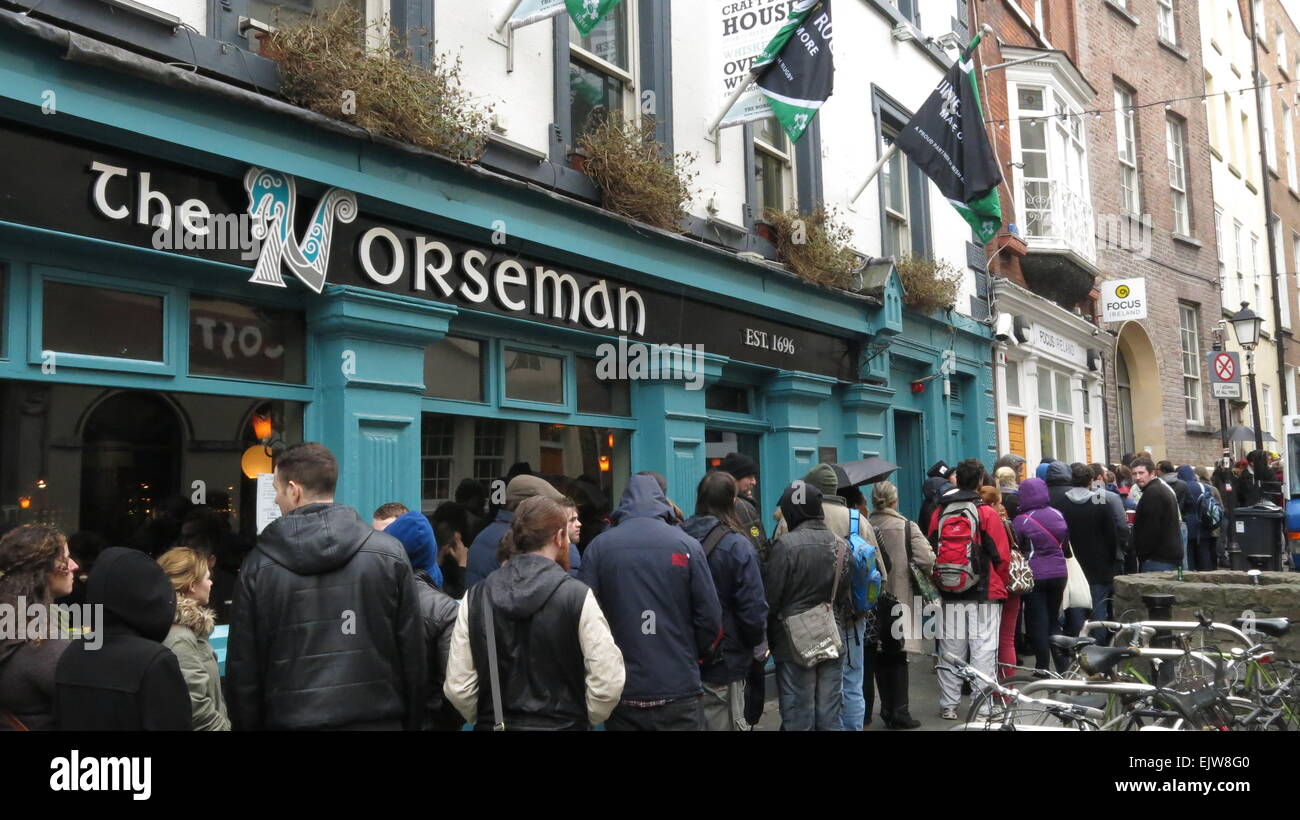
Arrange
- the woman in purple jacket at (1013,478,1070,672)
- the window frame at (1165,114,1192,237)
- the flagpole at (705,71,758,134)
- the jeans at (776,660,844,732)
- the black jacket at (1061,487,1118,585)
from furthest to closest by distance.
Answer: the window frame at (1165,114,1192,237) → the black jacket at (1061,487,1118,585) → the flagpole at (705,71,758,134) → the woman in purple jacket at (1013,478,1070,672) → the jeans at (776,660,844,732)

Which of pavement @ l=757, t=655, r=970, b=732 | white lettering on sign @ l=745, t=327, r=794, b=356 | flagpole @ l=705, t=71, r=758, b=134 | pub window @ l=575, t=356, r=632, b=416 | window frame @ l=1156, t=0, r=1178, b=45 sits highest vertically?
window frame @ l=1156, t=0, r=1178, b=45

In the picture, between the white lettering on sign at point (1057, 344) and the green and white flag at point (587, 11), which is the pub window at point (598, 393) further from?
the white lettering on sign at point (1057, 344)

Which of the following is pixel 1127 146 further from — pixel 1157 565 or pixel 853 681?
pixel 853 681

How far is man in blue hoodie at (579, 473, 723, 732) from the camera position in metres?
4.63

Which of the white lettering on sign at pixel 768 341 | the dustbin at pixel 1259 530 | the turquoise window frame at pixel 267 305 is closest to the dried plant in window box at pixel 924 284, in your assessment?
the white lettering on sign at pixel 768 341

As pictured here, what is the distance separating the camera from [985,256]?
50.7ft

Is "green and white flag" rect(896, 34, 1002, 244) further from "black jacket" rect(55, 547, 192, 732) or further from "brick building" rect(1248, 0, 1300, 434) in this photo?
"brick building" rect(1248, 0, 1300, 434)

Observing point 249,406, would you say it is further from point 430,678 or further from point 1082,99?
point 1082,99

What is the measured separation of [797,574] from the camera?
613 cm

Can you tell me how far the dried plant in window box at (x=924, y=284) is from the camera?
499 inches

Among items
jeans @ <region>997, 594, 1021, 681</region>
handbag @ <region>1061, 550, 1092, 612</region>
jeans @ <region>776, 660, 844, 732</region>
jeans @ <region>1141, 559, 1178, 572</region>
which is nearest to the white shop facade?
jeans @ <region>1141, 559, 1178, 572</region>

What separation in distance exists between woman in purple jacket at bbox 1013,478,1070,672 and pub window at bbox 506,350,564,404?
13.2 feet

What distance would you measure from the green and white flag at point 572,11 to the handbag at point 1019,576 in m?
4.94
